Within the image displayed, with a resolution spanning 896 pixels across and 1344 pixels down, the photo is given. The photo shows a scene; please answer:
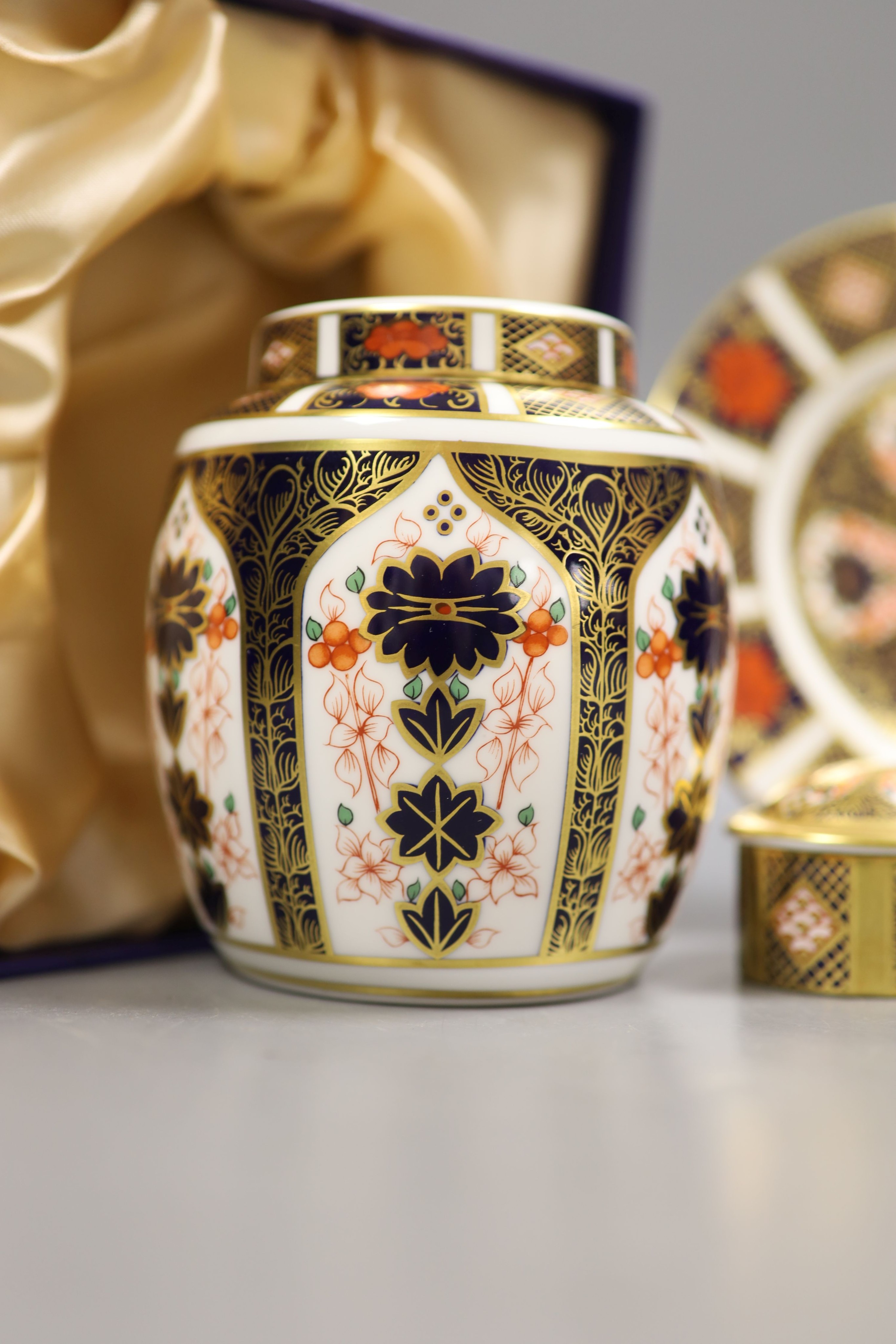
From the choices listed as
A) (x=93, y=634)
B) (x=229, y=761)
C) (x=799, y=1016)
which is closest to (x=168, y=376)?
(x=93, y=634)

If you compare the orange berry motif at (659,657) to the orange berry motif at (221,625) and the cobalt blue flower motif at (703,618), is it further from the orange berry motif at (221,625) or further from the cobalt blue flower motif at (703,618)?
the orange berry motif at (221,625)

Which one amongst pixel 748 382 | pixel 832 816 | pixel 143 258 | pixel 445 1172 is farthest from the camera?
pixel 748 382

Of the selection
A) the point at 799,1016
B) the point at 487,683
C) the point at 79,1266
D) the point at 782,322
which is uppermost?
the point at 782,322

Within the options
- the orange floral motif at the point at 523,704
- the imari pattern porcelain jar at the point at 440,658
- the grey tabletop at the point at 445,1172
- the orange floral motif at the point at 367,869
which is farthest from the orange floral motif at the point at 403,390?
the grey tabletop at the point at 445,1172

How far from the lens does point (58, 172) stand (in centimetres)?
81

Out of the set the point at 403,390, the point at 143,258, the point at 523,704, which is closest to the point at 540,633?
the point at 523,704

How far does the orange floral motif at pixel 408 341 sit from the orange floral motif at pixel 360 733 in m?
0.20

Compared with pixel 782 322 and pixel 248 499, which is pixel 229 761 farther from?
pixel 782 322

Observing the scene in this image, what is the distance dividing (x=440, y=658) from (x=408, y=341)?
0.66 ft

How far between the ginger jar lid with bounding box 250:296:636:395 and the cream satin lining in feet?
0.48

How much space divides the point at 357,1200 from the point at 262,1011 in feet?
0.86

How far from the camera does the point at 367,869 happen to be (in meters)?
0.75

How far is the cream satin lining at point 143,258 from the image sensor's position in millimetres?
823

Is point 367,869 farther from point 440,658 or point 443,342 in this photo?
point 443,342
